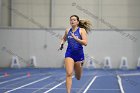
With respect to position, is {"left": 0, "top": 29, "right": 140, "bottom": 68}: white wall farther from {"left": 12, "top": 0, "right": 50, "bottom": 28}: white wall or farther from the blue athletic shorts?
the blue athletic shorts

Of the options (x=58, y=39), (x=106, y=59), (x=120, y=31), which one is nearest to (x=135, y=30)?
(x=120, y=31)

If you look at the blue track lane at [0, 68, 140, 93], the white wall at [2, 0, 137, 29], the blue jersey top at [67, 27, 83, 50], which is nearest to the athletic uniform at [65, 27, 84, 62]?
the blue jersey top at [67, 27, 83, 50]

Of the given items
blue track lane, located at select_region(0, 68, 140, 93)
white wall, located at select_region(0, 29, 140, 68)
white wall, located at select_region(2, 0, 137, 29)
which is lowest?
blue track lane, located at select_region(0, 68, 140, 93)

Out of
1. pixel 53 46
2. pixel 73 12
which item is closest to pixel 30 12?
pixel 53 46

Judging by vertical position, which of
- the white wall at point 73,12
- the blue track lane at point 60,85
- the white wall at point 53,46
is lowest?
the blue track lane at point 60,85

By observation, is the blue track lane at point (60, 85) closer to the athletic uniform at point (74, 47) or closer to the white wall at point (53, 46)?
the athletic uniform at point (74, 47)

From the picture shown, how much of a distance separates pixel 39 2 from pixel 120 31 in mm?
5775

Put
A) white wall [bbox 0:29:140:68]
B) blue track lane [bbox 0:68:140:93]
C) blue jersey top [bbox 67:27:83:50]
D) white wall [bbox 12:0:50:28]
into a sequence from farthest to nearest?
1. white wall [bbox 12:0:50:28]
2. white wall [bbox 0:29:140:68]
3. blue track lane [bbox 0:68:140:93]
4. blue jersey top [bbox 67:27:83:50]

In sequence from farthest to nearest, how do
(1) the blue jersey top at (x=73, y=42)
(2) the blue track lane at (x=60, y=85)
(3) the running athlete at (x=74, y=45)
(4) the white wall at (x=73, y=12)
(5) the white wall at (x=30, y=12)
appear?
1. (5) the white wall at (x=30, y=12)
2. (4) the white wall at (x=73, y=12)
3. (2) the blue track lane at (x=60, y=85)
4. (1) the blue jersey top at (x=73, y=42)
5. (3) the running athlete at (x=74, y=45)

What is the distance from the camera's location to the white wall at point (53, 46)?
23094mm

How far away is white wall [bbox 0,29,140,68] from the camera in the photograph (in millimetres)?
23094

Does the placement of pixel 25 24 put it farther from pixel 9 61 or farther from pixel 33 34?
pixel 9 61

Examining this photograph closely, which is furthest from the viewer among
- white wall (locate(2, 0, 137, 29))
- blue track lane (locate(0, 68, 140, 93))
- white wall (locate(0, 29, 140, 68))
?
white wall (locate(2, 0, 137, 29))

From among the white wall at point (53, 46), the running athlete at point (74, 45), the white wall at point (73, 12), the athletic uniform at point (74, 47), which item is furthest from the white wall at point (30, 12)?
the athletic uniform at point (74, 47)
